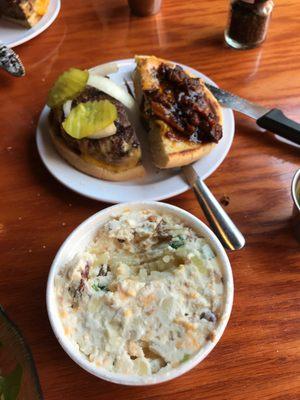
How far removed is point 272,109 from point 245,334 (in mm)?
774

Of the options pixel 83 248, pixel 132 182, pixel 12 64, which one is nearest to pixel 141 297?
pixel 83 248

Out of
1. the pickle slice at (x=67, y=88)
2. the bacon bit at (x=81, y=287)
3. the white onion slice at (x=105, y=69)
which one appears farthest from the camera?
the white onion slice at (x=105, y=69)

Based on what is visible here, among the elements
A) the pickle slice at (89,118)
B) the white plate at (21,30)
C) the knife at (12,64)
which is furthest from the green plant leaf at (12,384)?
the white plate at (21,30)

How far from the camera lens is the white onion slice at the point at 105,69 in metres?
1.60

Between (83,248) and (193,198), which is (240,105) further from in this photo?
(83,248)

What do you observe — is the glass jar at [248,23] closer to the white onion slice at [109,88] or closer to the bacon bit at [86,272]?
the white onion slice at [109,88]

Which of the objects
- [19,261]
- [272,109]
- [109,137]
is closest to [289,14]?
[272,109]

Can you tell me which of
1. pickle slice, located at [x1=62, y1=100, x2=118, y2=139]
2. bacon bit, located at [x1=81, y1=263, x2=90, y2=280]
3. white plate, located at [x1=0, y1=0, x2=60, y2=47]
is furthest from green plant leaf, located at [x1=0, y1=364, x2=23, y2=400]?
white plate, located at [x1=0, y1=0, x2=60, y2=47]

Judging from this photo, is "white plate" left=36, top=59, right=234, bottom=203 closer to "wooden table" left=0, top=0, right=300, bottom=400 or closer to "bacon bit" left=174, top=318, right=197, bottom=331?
"wooden table" left=0, top=0, right=300, bottom=400

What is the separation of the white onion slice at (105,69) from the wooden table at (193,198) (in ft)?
0.59

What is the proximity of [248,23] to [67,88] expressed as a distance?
2.49 ft

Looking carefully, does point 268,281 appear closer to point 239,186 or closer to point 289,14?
point 239,186

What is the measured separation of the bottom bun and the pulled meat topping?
0.18 metres

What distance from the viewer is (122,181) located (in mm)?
1395
